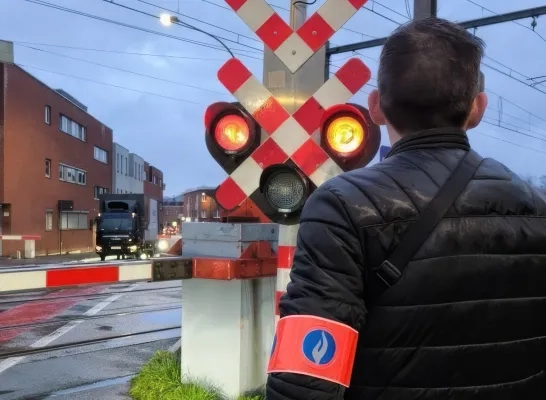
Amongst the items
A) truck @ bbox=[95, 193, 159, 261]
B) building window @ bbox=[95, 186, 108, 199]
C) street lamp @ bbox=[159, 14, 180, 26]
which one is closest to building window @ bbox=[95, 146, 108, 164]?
building window @ bbox=[95, 186, 108, 199]

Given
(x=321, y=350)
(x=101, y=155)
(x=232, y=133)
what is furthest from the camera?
(x=101, y=155)

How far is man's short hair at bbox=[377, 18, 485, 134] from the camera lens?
1231mm

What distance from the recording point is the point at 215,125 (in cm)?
285

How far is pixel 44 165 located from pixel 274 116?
113 feet

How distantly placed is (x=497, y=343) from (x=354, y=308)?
14.1 inches

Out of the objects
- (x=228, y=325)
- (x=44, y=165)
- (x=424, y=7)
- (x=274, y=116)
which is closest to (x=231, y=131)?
(x=274, y=116)

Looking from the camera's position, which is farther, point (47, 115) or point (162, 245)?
point (47, 115)

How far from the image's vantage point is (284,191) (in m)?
2.63

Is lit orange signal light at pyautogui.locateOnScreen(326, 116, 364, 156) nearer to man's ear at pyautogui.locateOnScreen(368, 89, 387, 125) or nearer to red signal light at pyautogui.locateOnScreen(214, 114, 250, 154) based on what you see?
red signal light at pyautogui.locateOnScreen(214, 114, 250, 154)

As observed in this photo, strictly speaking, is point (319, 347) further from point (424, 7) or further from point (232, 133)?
point (424, 7)

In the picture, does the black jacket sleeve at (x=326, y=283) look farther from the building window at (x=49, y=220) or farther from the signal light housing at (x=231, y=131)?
the building window at (x=49, y=220)

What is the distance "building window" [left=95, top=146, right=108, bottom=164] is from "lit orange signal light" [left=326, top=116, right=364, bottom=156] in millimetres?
44985

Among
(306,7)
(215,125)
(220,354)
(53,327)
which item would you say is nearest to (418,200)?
(215,125)

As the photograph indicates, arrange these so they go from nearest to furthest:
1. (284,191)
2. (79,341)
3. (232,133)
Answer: (284,191) < (232,133) < (79,341)
